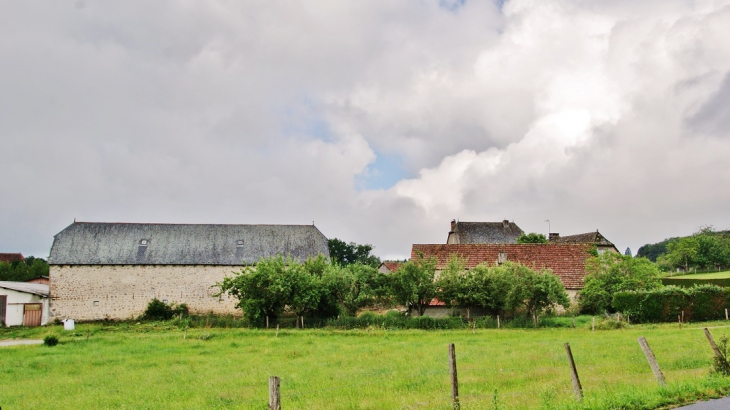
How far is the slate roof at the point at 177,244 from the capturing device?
4403cm

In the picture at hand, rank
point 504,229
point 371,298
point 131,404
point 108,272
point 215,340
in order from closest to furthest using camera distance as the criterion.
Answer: point 131,404 → point 215,340 → point 371,298 → point 108,272 → point 504,229

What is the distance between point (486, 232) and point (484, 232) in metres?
0.25

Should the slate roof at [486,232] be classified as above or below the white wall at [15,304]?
above

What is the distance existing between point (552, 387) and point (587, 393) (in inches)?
46.8

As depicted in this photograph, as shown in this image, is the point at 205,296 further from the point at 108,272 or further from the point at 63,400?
the point at 63,400

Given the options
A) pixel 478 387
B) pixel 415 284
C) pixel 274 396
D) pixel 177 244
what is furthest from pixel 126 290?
pixel 274 396

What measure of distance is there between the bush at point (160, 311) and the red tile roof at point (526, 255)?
18.8m

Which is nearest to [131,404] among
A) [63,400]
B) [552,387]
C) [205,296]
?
[63,400]

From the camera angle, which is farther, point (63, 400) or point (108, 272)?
point (108, 272)

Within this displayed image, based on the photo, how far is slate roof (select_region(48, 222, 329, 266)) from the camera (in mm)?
44031

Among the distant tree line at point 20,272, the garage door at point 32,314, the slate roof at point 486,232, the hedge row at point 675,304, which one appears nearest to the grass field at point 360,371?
the hedge row at point 675,304

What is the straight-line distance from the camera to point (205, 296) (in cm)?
4356

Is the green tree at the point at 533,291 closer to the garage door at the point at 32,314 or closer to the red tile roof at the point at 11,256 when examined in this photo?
the garage door at the point at 32,314

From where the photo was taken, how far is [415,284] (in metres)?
33.9
